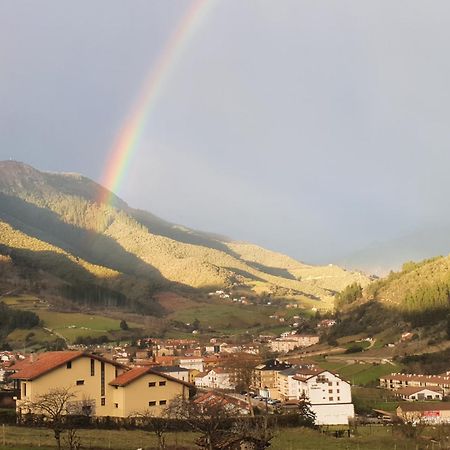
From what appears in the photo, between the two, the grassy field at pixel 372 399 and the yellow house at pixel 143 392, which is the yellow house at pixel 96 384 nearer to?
the yellow house at pixel 143 392

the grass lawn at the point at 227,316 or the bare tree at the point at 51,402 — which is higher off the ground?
the grass lawn at the point at 227,316

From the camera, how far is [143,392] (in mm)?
36156

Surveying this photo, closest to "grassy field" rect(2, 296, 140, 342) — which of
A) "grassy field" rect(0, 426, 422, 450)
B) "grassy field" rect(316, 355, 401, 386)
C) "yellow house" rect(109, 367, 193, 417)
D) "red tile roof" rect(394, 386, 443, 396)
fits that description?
"grassy field" rect(316, 355, 401, 386)

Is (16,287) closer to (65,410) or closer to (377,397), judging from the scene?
(377,397)

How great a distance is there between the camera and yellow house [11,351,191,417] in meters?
34.0

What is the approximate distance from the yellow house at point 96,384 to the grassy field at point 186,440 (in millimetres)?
4294

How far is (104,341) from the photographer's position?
112m

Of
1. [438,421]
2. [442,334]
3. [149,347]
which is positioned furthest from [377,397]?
[149,347]

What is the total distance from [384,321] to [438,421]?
67687mm

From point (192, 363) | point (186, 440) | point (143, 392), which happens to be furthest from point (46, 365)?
point (192, 363)

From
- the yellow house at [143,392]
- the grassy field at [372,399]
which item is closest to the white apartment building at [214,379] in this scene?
the grassy field at [372,399]

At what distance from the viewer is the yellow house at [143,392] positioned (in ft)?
116

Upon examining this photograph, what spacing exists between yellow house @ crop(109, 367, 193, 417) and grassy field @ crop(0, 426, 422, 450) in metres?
5.11

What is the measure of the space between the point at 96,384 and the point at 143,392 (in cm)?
287
